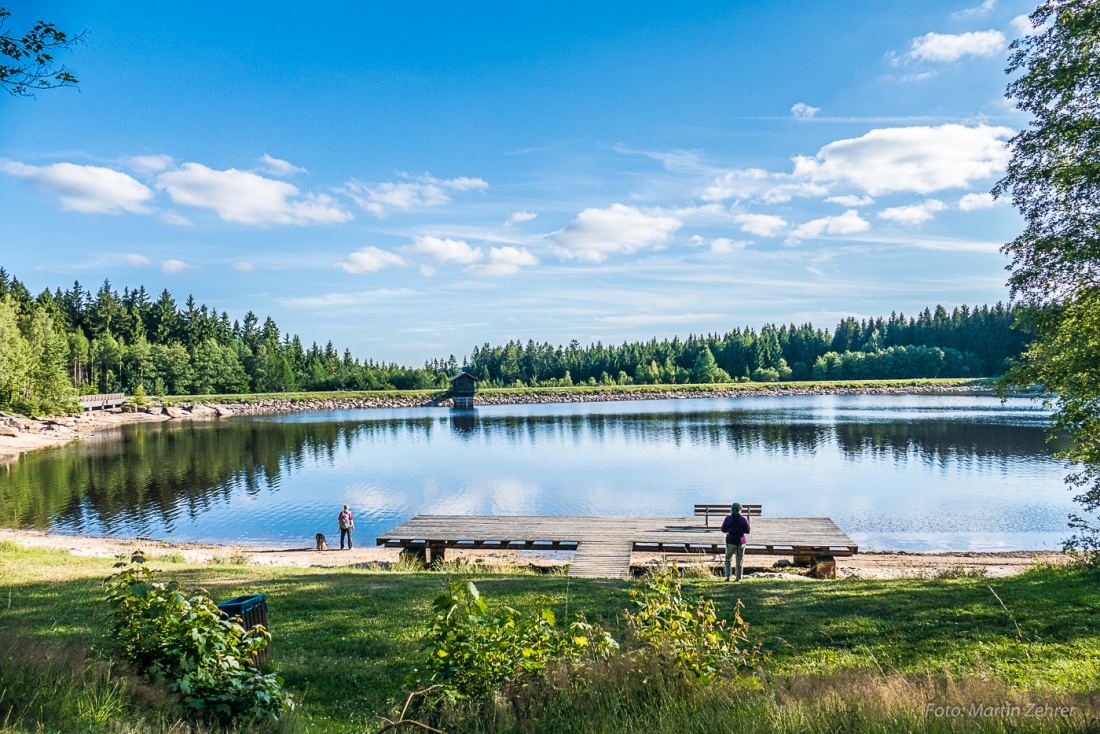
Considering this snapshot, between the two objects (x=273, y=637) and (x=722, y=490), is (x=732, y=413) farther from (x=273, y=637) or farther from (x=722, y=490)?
(x=273, y=637)

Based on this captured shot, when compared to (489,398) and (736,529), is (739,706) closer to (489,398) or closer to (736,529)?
(736,529)

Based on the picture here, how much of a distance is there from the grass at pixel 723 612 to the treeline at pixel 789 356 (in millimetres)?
128868

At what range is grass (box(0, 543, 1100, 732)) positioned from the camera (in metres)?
4.34

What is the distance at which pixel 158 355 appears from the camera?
348ft

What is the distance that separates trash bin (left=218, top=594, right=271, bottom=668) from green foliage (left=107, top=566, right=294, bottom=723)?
5.50 ft

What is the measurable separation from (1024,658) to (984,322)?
6277 inches

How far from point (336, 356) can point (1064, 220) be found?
478ft

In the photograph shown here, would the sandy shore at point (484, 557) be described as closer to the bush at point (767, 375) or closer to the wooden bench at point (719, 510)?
the wooden bench at point (719, 510)

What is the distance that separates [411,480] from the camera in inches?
1550

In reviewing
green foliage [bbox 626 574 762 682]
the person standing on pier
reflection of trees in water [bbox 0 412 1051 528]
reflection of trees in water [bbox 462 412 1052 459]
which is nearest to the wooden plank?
the person standing on pier

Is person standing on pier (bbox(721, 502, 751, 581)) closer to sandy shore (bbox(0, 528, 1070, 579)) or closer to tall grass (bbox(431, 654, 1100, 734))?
sandy shore (bbox(0, 528, 1070, 579))

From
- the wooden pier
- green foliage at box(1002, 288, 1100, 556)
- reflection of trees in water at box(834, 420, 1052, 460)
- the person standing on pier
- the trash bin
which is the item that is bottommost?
reflection of trees in water at box(834, 420, 1052, 460)

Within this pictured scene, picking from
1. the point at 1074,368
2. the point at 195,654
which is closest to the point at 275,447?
the point at 195,654

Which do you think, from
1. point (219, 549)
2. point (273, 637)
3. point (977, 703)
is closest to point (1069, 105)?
point (977, 703)
